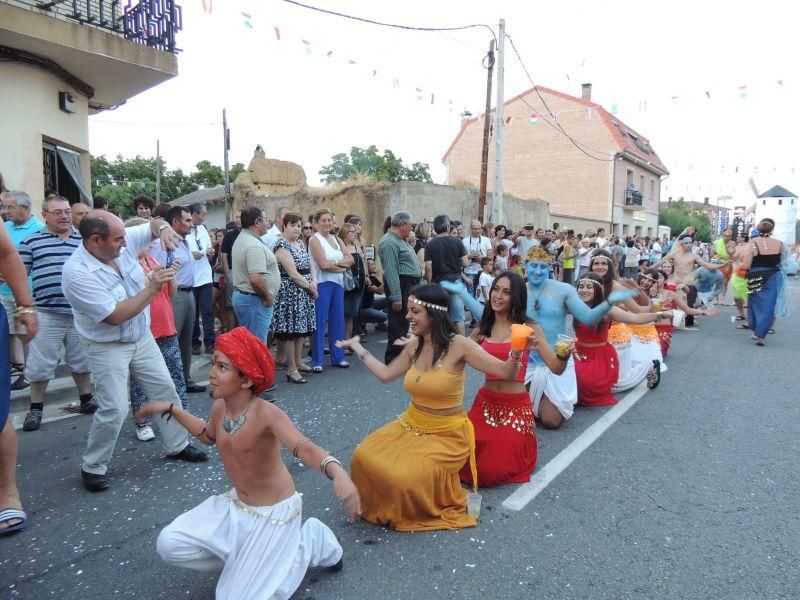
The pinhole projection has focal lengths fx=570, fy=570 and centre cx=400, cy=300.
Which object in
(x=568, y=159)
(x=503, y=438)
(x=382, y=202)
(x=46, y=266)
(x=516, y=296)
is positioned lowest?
(x=503, y=438)

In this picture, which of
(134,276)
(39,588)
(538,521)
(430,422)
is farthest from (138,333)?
(538,521)

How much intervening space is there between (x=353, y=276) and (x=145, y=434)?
146 inches

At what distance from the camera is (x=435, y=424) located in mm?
3459

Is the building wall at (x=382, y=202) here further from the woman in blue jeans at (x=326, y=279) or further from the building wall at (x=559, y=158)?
the building wall at (x=559, y=158)

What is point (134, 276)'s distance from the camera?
151 inches

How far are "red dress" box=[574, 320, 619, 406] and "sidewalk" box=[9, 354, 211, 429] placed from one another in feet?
13.3

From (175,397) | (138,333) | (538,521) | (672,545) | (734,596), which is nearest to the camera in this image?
(734,596)

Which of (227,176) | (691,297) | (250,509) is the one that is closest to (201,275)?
(250,509)

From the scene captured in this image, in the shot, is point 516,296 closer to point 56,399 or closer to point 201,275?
point 201,275

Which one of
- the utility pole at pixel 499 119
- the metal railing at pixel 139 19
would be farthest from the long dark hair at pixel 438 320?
the utility pole at pixel 499 119

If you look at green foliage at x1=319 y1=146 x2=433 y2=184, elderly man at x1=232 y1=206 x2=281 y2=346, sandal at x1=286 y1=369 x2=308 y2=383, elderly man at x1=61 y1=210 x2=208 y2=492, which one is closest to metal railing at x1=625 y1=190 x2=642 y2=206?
green foliage at x1=319 y1=146 x2=433 y2=184

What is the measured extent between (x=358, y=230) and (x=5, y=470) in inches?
212

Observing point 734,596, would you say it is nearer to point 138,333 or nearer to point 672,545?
point 672,545

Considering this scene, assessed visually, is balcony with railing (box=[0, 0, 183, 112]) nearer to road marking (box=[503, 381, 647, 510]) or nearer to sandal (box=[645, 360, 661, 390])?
road marking (box=[503, 381, 647, 510])
